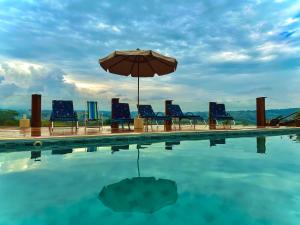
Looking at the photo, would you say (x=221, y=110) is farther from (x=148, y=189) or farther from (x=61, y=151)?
(x=148, y=189)

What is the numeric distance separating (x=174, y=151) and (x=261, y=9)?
27.0ft

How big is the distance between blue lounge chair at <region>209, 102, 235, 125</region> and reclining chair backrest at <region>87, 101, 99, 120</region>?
4.81 m

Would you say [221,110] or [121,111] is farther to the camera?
[221,110]

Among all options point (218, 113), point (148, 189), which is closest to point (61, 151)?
point (148, 189)

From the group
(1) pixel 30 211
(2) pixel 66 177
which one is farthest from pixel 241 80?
(1) pixel 30 211

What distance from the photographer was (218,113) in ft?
39.7

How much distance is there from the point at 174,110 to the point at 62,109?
4.32 metres

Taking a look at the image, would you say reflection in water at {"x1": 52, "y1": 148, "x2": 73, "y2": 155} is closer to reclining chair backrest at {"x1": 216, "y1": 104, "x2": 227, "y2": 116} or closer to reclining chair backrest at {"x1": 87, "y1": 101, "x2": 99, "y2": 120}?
reclining chair backrest at {"x1": 87, "y1": 101, "x2": 99, "y2": 120}

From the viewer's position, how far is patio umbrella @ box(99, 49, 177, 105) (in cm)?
967

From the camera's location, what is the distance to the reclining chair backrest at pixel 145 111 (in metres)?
10.3

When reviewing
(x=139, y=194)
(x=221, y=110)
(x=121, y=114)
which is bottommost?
(x=139, y=194)

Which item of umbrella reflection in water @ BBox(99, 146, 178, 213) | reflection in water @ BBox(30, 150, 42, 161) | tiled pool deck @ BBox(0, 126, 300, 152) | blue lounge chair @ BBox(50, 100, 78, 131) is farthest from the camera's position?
blue lounge chair @ BBox(50, 100, 78, 131)

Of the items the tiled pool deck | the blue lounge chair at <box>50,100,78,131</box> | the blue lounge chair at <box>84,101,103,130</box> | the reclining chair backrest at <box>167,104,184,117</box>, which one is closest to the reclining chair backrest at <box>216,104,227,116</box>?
the tiled pool deck

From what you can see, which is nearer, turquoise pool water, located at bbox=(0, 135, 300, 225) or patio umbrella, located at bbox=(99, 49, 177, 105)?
turquoise pool water, located at bbox=(0, 135, 300, 225)
